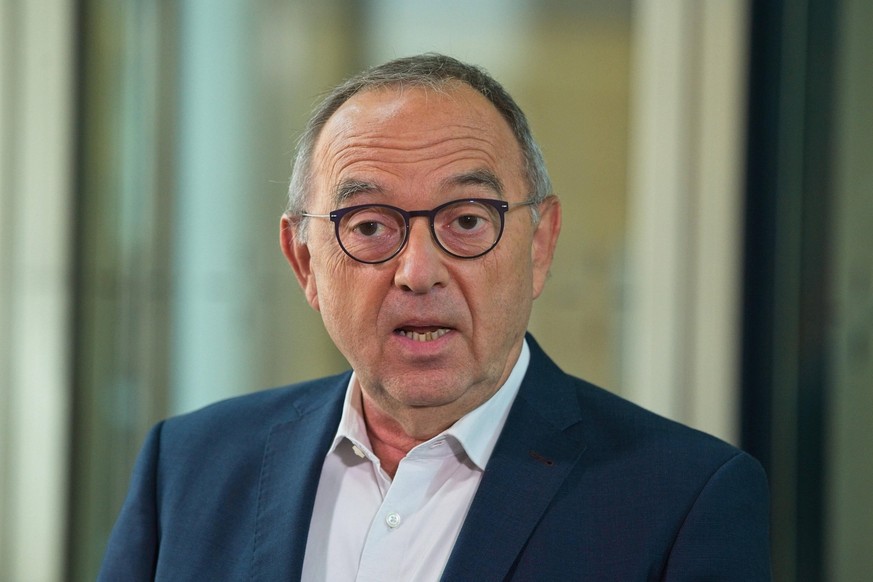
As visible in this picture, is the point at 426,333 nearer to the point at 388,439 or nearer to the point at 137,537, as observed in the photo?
the point at 388,439

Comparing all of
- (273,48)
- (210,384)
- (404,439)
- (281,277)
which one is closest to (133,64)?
(273,48)

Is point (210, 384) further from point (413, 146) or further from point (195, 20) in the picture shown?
point (413, 146)

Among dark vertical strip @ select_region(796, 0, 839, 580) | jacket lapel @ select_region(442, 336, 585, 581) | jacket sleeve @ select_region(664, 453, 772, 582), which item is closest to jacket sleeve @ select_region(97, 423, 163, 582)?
jacket lapel @ select_region(442, 336, 585, 581)

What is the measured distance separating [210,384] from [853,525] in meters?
1.78

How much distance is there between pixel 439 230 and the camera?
4.38 feet

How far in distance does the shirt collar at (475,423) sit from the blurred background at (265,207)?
1.09 meters

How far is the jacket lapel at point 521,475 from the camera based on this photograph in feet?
4.15

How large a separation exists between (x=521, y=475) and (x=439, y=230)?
37 cm

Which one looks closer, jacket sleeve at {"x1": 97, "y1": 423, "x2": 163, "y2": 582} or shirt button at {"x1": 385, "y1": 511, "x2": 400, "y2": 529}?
shirt button at {"x1": 385, "y1": 511, "x2": 400, "y2": 529}

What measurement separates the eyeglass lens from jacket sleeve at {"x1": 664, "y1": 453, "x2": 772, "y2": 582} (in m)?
0.46

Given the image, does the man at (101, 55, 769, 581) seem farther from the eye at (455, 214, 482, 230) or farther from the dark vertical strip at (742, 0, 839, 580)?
the dark vertical strip at (742, 0, 839, 580)

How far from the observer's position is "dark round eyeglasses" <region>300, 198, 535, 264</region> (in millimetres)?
1330

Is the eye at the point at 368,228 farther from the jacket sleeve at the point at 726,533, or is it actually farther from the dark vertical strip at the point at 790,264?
the dark vertical strip at the point at 790,264

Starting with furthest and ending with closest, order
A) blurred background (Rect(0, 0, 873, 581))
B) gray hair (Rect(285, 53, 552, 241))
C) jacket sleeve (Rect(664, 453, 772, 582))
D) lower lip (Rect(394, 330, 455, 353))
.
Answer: blurred background (Rect(0, 0, 873, 581)) → gray hair (Rect(285, 53, 552, 241)) → lower lip (Rect(394, 330, 455, 353)) → jacket sleeve (Rect(664, 453, 772, 582))
